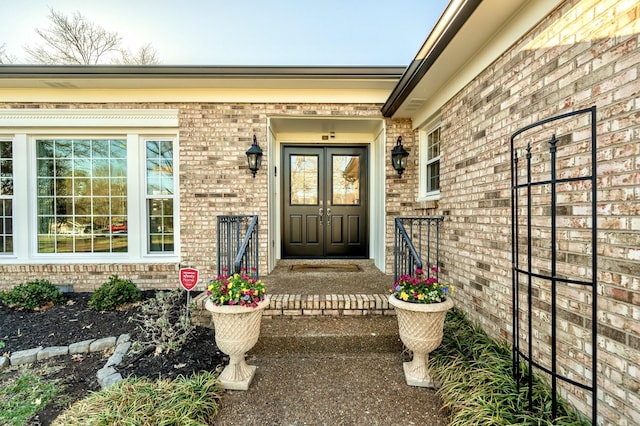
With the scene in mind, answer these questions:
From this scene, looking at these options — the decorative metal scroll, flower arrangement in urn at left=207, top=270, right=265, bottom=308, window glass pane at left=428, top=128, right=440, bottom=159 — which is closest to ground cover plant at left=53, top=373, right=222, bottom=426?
flower arrangement in urn at left=207, top=270, right=265, bottom=308

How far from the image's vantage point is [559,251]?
6.44 ft

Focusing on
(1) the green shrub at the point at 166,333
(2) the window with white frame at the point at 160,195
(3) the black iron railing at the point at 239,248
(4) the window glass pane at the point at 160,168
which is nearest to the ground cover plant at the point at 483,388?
(3) the black iron railing at the point at 239,248

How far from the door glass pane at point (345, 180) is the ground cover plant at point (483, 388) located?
326 cm

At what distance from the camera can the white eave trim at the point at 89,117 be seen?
438 centimetres

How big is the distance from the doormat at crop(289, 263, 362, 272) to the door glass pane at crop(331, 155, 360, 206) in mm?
1213

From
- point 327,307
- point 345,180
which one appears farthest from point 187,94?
point 327,307

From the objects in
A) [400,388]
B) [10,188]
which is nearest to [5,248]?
[10,188]

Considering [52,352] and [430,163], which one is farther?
[430,163]

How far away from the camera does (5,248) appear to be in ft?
15.1

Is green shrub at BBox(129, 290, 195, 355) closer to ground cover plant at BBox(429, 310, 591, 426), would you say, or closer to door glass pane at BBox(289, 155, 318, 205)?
ground cover plant at BBox(429, 310, 591, 426)

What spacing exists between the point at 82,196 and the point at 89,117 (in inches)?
48.7

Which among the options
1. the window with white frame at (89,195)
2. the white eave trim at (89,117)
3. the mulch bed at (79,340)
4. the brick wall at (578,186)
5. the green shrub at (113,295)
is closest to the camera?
the brick wall at (578,186)

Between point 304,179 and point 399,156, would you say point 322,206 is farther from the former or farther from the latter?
point 399,156

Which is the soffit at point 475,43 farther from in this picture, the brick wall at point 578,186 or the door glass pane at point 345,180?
the door glass pane at point 345,180
